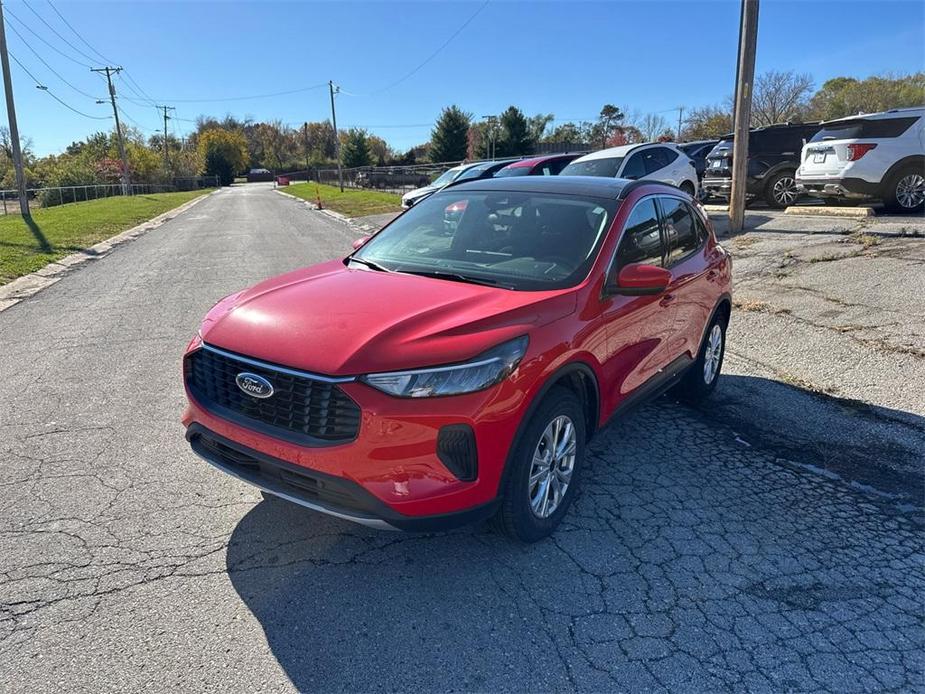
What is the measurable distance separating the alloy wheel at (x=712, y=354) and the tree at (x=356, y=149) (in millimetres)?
75509

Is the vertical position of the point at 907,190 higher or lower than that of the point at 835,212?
higher

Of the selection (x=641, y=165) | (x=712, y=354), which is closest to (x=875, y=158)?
(x=641, y=165)

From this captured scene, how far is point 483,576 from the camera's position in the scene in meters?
2.91

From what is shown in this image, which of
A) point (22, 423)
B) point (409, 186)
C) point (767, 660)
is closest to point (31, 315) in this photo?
point (22, 423)

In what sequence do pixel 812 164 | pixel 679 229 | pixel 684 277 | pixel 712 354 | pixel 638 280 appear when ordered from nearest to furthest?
1. pixel 638 280
2. pixel 684 277
3. pixel 679 229
4. pixel 712 354
5. pixel 812 164

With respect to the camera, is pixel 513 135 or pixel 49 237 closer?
pixel 49 237

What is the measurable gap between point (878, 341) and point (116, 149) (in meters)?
91.9

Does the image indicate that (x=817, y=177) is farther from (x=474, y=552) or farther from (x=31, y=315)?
(x=31, y=315)

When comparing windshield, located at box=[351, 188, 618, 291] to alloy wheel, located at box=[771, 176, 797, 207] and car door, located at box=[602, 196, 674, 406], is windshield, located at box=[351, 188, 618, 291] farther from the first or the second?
alloy wheel, located at box=[771, 176, 797, 207]

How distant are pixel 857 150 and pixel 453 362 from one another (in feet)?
38.5

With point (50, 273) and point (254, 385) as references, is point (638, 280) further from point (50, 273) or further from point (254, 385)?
point (50, 273)

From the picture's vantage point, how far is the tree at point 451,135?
61125 mm

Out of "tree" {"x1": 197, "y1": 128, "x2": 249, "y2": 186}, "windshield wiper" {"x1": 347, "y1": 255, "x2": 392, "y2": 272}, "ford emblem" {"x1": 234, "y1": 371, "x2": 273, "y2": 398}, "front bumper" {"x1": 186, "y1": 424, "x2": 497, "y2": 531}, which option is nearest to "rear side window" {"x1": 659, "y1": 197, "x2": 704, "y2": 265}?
"windshield wiper" {"x1": 347, "y1": 255, "x2": 392, "y2": 272}

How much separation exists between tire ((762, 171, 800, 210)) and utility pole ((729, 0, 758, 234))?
11.9ft
